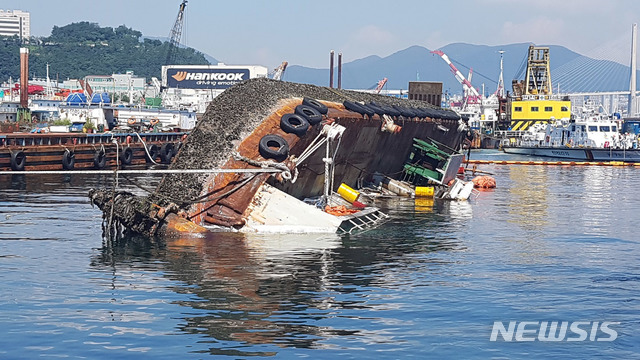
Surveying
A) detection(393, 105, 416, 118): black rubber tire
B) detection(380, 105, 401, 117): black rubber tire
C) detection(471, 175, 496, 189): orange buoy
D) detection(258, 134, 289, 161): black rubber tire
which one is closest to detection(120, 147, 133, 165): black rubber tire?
detection(393, 105, 416, 118): black rubber tire

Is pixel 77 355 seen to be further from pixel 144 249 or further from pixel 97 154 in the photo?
pixel 97 154

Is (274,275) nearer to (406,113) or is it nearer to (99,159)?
(406,113)

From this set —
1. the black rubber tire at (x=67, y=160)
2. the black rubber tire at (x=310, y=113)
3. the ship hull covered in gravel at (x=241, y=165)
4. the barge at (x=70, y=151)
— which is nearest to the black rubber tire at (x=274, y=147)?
the ship hull covered in gravel at (x=241, y=165)

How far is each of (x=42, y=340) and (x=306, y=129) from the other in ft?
59.2

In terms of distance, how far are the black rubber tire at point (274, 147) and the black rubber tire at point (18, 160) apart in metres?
33.7

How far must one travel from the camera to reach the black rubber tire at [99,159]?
68188mm

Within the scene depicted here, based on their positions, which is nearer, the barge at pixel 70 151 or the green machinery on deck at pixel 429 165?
the green machinery on deck at pixel 429 165

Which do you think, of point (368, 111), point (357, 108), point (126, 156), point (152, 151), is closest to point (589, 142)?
point (152, 151)

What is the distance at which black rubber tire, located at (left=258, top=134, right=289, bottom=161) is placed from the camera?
31562 mm

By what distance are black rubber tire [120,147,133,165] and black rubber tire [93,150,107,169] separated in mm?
2523

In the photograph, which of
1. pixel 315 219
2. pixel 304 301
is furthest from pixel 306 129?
pixel 304 301

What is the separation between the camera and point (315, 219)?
1225 inches

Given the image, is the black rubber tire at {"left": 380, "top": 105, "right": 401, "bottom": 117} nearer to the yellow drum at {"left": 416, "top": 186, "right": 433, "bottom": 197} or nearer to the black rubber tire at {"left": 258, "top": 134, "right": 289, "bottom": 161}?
the yellow drum at {"left": 416, "top": 186, "right": 433, "bottom": 197}

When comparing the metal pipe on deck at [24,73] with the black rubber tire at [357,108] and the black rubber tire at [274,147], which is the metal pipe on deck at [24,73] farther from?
the black rubber tire at [274,147]
